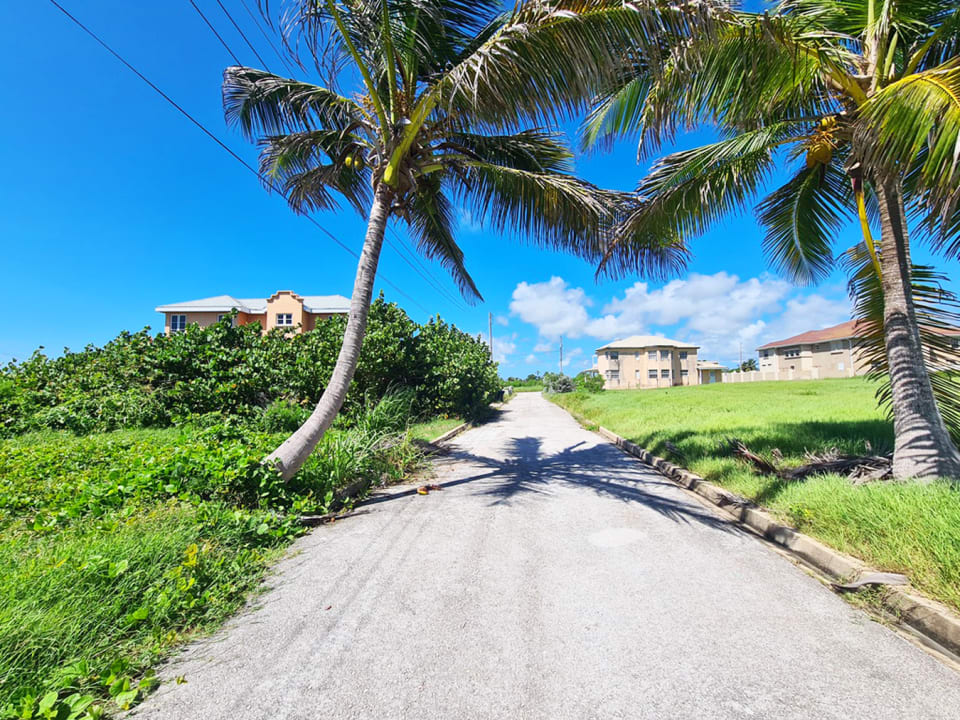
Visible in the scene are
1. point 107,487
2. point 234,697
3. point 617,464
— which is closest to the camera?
point 234,697

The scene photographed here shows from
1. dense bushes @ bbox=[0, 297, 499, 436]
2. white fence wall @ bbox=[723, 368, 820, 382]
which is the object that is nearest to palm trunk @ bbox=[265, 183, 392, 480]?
dense bushes @ bbox=[0, 297, 499, 436]

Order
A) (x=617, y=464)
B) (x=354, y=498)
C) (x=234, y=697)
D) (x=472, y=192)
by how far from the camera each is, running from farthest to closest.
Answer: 1. (x=617, y=464)
2. (x=472, y=192)
3. (x=354, y=498)
4. (x=234, y=697)

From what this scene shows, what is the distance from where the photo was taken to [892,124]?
11.2 ft

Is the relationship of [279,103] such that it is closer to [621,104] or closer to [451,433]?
[621,104]

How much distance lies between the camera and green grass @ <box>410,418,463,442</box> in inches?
413

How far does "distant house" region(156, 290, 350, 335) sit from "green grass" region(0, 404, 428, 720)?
24622mm

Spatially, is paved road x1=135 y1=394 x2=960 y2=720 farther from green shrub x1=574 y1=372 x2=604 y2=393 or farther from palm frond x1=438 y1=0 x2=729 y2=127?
green shrub x1=574 y1=372 x2=604 y2=393

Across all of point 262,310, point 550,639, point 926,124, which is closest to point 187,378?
point 550,639

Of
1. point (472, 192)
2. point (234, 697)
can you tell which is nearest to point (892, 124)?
point (472, 192)

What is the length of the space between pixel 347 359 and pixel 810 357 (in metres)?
56.3

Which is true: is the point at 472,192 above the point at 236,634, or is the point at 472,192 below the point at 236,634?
above

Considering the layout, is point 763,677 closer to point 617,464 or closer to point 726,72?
point 726,72

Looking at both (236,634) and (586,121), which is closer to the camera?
(236,634)

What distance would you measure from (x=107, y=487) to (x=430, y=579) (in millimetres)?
3221
